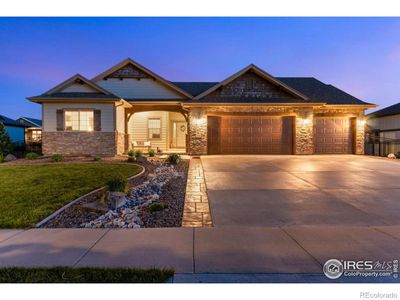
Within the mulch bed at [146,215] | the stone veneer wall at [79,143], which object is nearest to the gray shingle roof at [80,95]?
the stone veneer wall at [79,143]

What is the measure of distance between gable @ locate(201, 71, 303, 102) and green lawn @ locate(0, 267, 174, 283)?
15.0 m

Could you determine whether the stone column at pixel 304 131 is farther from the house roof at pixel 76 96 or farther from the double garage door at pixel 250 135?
the house roof at pixel 76 96

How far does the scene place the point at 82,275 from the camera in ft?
9.36

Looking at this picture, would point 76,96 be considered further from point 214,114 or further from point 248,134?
point 248,134

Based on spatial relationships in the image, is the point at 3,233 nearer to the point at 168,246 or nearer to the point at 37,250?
the point at 37,250

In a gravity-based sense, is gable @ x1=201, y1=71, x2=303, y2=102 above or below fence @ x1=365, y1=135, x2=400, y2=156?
above

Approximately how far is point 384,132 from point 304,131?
39.0ft

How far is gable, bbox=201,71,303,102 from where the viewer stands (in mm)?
16969

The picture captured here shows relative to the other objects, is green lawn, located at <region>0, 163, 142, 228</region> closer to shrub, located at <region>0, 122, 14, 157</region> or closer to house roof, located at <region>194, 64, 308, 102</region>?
shrub, located at <region>0, 122, 14, 157</region>

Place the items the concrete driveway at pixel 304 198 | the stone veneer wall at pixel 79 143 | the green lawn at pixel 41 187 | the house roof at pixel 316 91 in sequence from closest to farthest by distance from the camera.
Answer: the concrete driveway at pixel 304 198
the green lawn at pixel 41 187
the stone veneer wall at pixel 79 143
the house roof at pixel 316 91

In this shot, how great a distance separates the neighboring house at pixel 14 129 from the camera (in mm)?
23894

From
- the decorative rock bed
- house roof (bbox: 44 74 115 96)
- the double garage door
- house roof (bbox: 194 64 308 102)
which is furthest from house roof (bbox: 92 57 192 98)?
the decorative rock bed

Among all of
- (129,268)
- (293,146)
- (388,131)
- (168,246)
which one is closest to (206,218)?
(168,246)
